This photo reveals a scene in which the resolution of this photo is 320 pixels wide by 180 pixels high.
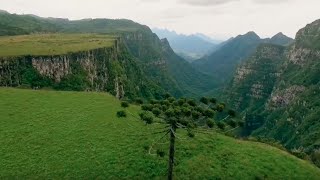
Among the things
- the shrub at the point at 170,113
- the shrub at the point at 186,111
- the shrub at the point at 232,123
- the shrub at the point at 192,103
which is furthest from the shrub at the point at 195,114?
the shrub at the point at 232,123

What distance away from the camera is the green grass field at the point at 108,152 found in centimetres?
6675

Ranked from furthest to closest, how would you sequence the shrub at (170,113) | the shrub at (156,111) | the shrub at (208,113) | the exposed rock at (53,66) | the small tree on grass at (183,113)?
the exposed rock at (53,66)
the shrub at (208,113)
the shrub at (170,113)
the small tree on grass at (183,113)
the shrub at (156,111)

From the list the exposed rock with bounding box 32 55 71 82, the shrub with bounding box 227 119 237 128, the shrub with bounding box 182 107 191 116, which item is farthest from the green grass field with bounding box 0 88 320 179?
the exposed rock with bounding box 32 55 71 82

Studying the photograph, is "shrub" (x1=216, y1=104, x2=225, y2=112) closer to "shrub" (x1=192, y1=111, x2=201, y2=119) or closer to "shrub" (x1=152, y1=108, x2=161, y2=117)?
"shrub" (x1=192, y1=111, x2=201, y2=119)

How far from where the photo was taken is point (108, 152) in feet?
233

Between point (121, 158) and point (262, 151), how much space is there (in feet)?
72.7

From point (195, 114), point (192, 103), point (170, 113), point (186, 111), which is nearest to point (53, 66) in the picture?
point (192, 103)

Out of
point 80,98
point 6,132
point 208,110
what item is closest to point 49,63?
point 80,98

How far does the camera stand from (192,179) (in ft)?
218

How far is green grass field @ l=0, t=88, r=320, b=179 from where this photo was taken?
66750 millimetres

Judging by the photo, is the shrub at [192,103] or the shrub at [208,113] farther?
the shrub at [192,103]

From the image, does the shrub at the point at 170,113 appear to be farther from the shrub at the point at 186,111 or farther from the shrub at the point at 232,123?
the shrub at the point at 232,123

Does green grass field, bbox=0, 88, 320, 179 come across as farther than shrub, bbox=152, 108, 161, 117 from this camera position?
→ Yes

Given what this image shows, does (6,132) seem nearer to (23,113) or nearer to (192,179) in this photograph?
(23,113)
